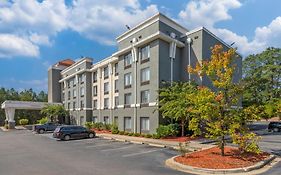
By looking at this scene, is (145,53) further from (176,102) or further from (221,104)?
(221,104)

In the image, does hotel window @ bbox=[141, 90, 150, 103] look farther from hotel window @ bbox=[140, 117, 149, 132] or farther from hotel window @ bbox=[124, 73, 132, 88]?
hotel window @ bbox=[124, 73, 132, 88]

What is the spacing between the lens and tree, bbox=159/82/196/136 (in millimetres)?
25250

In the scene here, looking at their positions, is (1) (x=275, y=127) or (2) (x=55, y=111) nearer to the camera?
(1) (x=275, y=127)

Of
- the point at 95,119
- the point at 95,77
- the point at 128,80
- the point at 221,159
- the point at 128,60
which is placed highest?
the point at 128,60

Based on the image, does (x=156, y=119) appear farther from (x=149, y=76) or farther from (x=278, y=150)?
(x=278, y=150)

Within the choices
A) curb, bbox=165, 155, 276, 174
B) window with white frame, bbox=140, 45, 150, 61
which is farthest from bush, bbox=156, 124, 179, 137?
curb, bbox=165, 155, 276, 174

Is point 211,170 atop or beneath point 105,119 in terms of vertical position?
beneath

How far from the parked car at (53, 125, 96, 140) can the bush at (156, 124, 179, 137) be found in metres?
8.97

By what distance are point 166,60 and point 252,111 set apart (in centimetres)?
1623

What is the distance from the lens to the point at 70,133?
3097 cm

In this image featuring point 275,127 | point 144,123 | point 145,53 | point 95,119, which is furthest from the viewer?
point 95,119

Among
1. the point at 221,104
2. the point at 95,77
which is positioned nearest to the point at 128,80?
the point at 95,77

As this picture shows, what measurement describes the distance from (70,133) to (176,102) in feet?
42.3

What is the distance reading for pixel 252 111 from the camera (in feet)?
50.6
